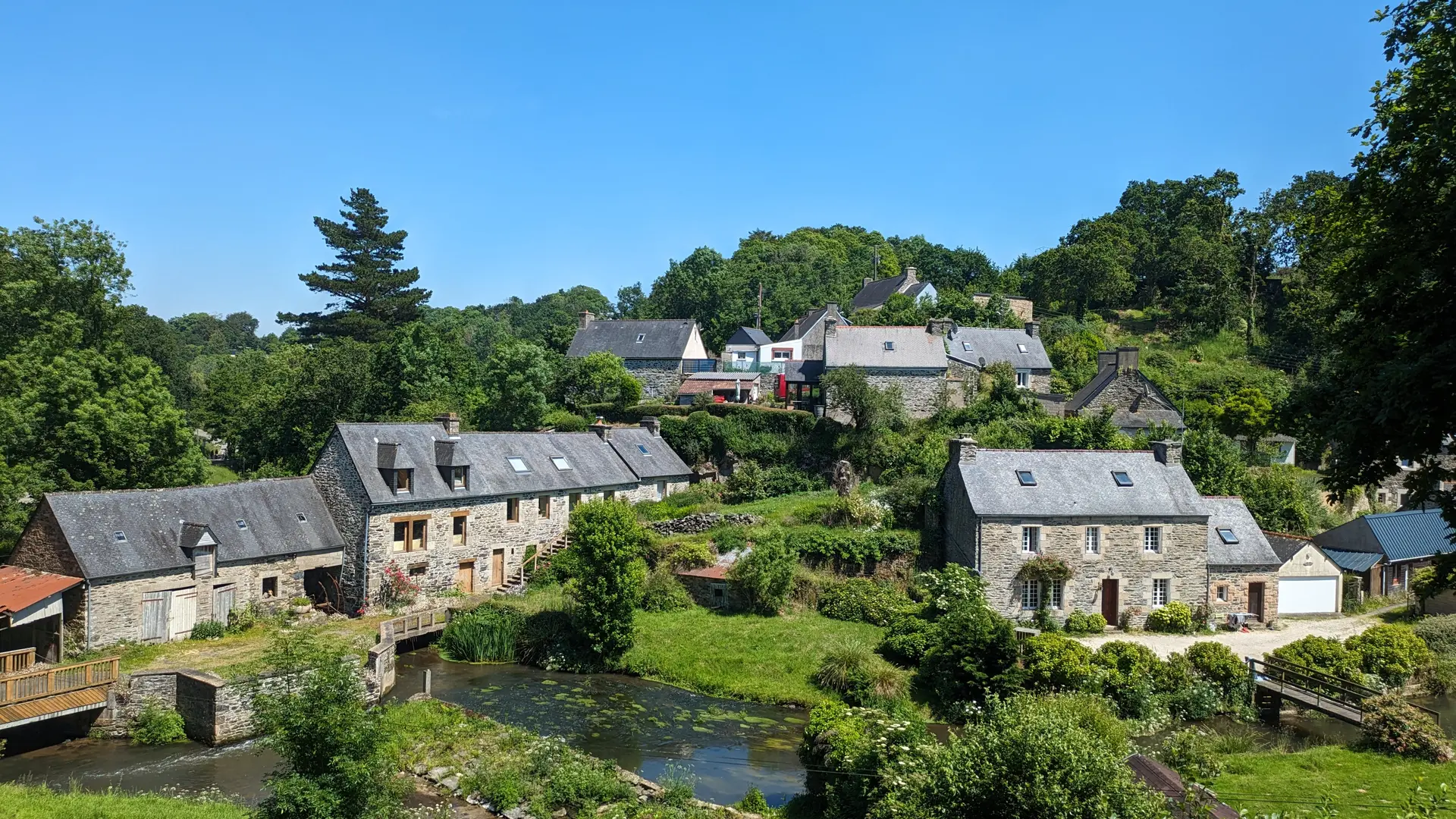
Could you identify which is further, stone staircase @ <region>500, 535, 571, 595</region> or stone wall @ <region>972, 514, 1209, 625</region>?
stone staircase @ <region>500, 535, 571, 595</region>

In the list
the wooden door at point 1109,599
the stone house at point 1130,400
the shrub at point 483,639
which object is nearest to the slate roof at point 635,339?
the stone house at point 1130,400

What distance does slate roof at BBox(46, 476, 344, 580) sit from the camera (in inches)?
941

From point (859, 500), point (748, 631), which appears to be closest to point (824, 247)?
point (859, 500)

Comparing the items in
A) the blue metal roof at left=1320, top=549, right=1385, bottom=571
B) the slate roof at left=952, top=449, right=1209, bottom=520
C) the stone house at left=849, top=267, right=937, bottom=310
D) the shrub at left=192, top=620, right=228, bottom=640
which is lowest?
the shrub at left=192, top=620, right=228, bottom=640

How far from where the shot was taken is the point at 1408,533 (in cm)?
3262

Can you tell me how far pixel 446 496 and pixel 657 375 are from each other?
22146mm

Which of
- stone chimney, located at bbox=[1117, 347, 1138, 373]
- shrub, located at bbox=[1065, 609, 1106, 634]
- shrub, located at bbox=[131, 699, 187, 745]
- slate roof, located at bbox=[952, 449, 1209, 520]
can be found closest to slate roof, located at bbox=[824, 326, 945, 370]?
stone chimney, located at bbox=[1117, 347, 1138, 373]

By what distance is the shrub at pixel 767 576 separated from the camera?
2808cm

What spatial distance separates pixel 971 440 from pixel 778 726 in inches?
473

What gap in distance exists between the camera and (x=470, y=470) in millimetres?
32312

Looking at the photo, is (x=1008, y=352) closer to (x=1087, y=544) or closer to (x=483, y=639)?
(x=1087, y=544)

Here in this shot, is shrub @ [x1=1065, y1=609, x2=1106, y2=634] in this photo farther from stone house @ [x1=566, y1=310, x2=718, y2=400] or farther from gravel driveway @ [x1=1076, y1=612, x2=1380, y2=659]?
stone house @ [x1=566, y1=310, x2=718, y2=400]

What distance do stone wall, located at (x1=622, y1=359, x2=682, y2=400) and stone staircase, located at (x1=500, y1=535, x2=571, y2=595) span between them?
18100mm

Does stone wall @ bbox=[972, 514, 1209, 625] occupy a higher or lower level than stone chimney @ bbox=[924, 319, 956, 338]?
lower
